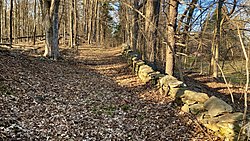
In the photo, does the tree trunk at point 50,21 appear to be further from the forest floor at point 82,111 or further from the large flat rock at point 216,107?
the large flat rock at point 216,107

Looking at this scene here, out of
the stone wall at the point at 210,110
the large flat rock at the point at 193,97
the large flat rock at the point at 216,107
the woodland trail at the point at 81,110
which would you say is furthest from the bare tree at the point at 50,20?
the large flat rock at the point at 216,107

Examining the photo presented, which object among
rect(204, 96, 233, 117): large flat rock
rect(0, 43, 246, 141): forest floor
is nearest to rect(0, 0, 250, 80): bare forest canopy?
rect(204, 96, 233, 117): large flat rock

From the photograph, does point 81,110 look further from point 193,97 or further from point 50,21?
point 50,21

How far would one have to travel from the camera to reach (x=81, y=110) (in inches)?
284

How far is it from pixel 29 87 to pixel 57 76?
2.82 meters

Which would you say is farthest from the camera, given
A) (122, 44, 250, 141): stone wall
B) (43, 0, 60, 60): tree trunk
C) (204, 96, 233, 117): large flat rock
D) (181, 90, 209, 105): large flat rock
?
(43, 0, 60, 60): tree trunk

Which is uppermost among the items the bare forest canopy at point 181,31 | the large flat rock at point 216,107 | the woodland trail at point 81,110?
the bare forest canopy at point 181,31

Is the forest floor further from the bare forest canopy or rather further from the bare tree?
the bare tree

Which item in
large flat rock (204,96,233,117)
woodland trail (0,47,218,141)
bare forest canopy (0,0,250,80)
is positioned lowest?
woodland trail (0,47,218,141)

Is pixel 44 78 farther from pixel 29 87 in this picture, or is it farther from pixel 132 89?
pixel 132 89

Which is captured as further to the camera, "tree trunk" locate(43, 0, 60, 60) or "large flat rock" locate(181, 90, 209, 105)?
"tree trunk" locate(43, 0, 60, 60)

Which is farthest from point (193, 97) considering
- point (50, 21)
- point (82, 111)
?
point (50, 21)

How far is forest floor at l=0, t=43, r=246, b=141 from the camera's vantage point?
566 centimetres

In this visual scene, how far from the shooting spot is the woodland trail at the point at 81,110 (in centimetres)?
566
